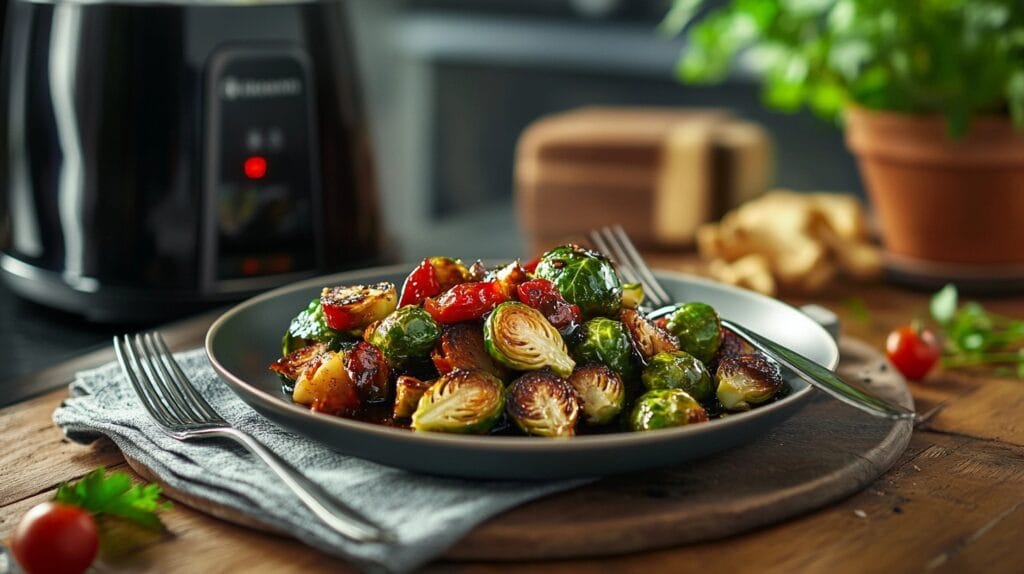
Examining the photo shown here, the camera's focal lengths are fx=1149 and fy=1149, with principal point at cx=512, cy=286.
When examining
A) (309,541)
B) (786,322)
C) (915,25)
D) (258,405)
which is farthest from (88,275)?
(915,25)

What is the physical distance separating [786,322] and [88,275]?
3.73 feet

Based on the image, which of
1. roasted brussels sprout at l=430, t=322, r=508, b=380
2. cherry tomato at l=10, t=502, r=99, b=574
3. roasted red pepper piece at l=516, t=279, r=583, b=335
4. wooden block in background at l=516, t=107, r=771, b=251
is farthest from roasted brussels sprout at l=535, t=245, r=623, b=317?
wooden block in background at l=516, t=107, r=771, b=251

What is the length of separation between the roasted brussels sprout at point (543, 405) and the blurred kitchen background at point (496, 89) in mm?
1790

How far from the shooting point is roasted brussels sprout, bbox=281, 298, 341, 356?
1.43 m

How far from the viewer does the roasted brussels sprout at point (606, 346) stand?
136 centimetres

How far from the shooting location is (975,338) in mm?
1843

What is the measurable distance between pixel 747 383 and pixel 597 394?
0.18 metres

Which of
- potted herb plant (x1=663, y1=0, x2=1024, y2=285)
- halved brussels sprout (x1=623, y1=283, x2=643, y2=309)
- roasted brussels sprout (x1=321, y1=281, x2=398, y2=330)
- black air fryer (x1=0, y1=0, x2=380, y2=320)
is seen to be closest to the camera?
roasted brussels sprout (x1=321, y1=281, x2=398, y2=330)

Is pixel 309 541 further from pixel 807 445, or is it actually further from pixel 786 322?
pixel 786 322

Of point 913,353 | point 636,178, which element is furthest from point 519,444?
point 636,178

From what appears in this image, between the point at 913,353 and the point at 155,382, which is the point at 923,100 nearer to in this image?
the point at 913,353

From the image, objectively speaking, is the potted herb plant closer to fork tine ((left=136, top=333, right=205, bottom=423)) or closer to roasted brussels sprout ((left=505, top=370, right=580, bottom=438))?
roasted brussels sprout ((left=505, top=370, right=580, bottom=438))

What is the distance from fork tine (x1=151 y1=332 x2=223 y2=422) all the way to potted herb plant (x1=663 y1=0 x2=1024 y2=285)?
4.16ft

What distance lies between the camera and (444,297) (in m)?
1.37
